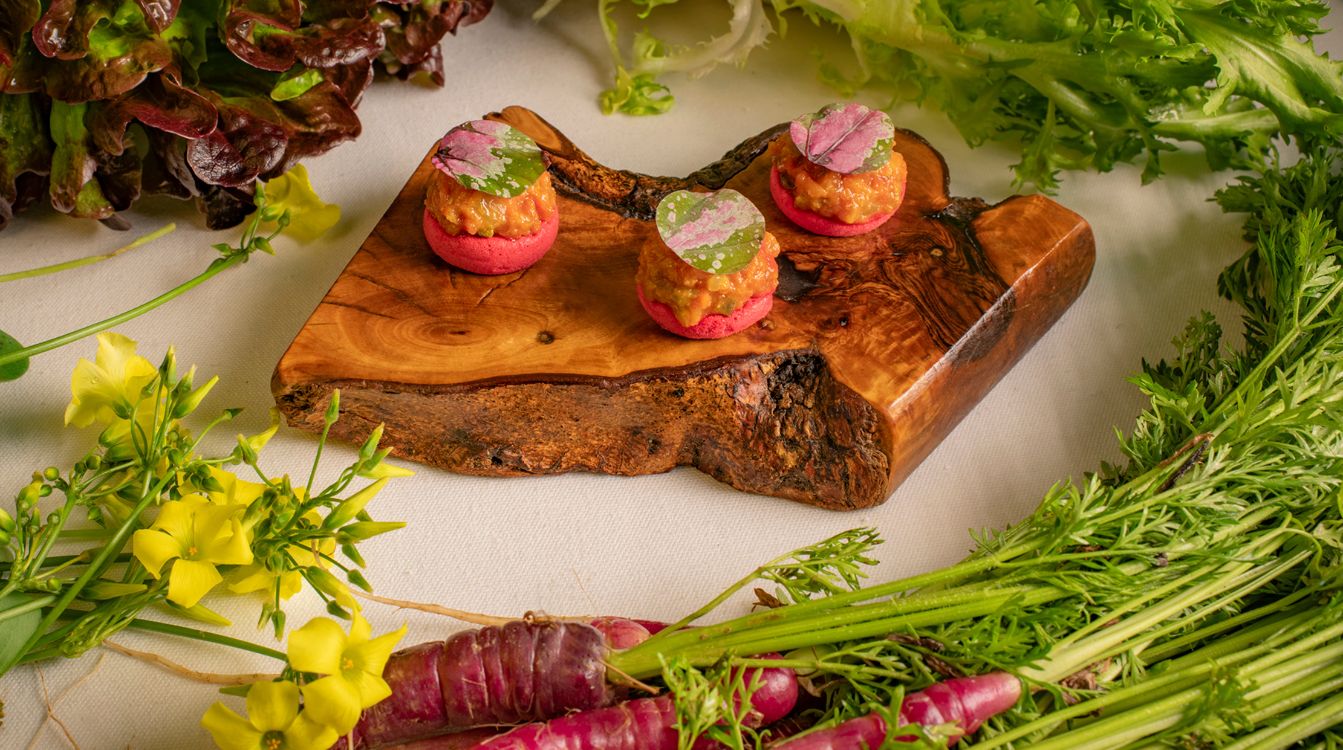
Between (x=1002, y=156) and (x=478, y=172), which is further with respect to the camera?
(x=1002, y=156)

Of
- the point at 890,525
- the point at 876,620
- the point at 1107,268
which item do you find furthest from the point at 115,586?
the point at 1107,268

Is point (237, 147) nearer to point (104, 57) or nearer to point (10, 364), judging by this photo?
point (104, 57)

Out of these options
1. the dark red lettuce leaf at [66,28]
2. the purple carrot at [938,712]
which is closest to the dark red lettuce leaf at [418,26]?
the dark red lettuce leaf at [66,28]

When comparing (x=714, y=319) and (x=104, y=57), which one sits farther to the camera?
(x=104, y=57)

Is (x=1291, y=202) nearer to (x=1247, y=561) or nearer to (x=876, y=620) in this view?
(x=1247, y=561)

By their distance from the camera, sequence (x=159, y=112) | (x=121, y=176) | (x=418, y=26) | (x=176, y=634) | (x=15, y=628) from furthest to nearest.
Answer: (x=418, y=26) < (x=121, y=176) < (x=159, y=112) < (x=176, y=634) < (x=15, y=628)

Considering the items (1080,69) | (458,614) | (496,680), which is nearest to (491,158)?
(458,614)

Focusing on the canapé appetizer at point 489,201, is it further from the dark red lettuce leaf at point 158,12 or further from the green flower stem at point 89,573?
the green flower stem at point 89,573

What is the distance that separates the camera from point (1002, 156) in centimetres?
230

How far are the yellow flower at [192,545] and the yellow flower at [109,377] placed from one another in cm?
23

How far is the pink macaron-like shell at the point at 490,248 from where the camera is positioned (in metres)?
1.78

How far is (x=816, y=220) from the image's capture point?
188 centimetres

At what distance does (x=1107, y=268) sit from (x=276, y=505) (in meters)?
1.50

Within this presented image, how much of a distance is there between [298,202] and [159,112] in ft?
0.96
